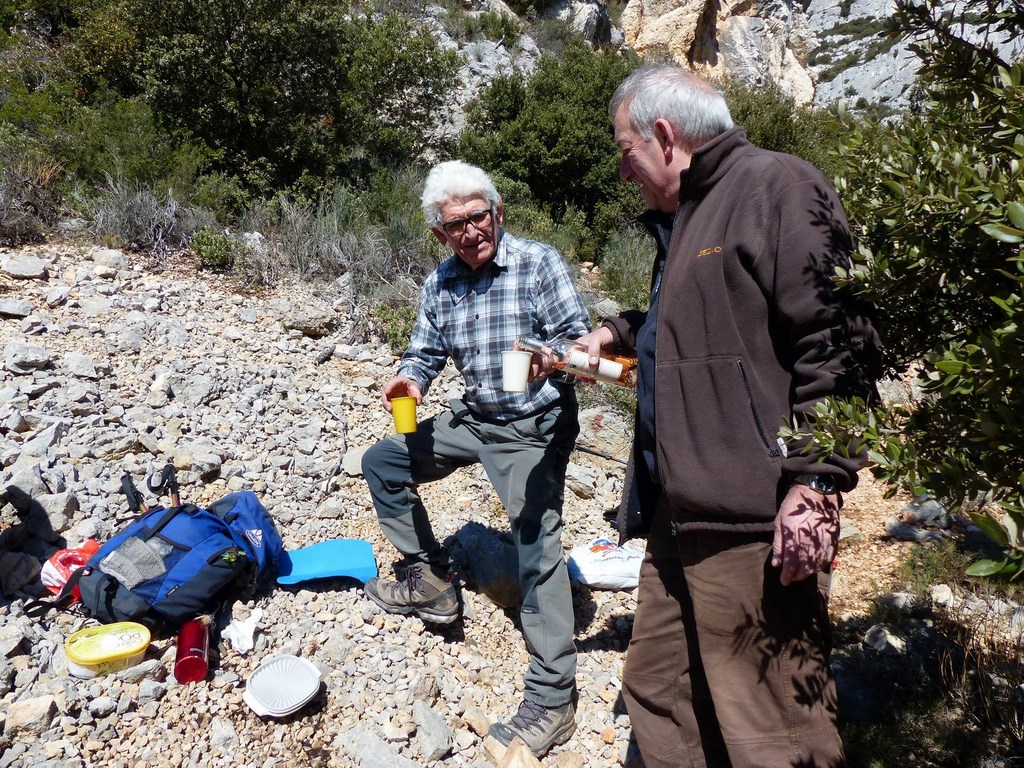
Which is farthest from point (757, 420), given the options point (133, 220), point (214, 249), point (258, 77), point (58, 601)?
point (258, 77)

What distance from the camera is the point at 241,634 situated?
2.74 meters

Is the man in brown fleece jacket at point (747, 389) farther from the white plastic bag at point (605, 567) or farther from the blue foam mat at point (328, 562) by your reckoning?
the blue foam mat at point (328, 562)

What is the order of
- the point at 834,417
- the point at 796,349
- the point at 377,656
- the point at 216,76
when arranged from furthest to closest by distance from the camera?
the point at 216,76, the point at 377,656, the point at 796,349, the point at 834,417

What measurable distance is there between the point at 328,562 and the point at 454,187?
1799mm

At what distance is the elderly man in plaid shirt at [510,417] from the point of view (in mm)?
2502

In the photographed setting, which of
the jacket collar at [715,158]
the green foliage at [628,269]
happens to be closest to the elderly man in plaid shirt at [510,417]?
the jacket collar at [715,158]

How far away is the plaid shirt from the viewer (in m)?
2.57

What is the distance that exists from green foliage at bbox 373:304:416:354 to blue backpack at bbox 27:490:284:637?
8.19 feet

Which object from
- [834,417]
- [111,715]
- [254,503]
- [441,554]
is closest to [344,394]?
[254,503]

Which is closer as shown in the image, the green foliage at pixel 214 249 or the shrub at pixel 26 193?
the shrub at pixel 26 193

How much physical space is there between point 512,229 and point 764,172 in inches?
241

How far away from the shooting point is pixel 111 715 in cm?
233

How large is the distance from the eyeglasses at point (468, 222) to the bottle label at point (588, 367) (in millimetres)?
668

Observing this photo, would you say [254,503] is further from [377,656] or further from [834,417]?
[834,417]
